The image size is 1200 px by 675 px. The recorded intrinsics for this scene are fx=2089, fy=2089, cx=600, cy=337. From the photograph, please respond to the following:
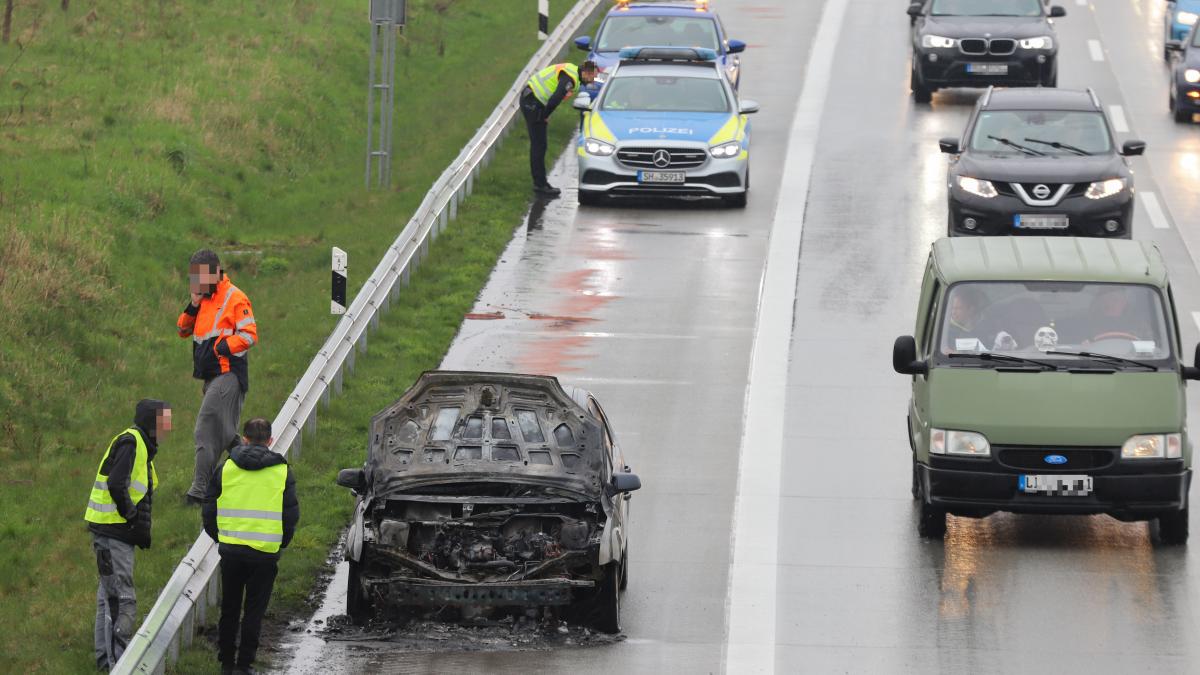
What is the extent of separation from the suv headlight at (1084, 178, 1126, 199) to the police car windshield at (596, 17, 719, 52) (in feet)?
35.6

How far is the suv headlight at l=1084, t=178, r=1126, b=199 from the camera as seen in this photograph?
22031 mm

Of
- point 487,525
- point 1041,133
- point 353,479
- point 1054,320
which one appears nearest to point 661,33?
point 1041,133

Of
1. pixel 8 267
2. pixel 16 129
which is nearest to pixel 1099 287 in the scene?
pixel 8 267

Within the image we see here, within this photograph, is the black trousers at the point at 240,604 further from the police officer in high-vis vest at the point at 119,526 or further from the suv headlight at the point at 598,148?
the suv headlight at the point at 598,148

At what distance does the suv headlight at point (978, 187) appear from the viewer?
872 inches

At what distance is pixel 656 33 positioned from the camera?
105 feet

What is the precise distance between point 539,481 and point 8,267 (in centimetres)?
985

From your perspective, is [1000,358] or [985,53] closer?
[1000,358]

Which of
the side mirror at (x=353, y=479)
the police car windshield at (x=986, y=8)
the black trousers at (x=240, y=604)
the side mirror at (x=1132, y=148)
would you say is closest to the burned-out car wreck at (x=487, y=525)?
the side mirror at (x=353, y=479)

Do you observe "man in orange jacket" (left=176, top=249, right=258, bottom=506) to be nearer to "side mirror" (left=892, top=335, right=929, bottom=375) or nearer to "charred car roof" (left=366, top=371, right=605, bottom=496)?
"charred car roof" (left=366, top=371, right=605, bottom=496)

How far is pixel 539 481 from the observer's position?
40.2 feet

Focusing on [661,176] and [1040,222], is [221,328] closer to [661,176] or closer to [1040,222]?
[1040,222]

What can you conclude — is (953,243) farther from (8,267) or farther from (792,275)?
(8,267)

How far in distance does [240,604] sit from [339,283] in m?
8.37
